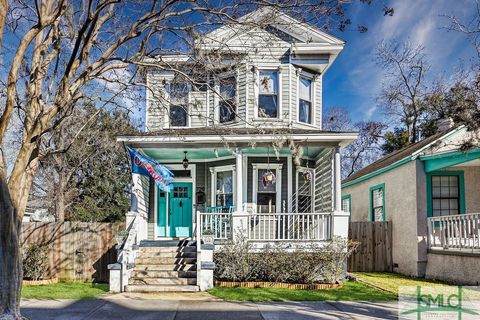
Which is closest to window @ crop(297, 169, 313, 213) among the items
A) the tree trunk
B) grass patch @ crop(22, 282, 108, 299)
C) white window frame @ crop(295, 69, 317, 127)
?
white window frame @ crop(295, 69, 317, 127)

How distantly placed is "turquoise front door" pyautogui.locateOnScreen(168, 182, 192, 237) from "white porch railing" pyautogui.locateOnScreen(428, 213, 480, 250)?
750 cm

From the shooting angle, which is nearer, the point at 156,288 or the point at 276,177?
the point at 156,288

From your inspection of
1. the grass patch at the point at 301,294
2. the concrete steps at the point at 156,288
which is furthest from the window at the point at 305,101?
the concrete steps at the point at 156,288

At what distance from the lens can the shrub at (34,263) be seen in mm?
11125

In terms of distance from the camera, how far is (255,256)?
1067cm

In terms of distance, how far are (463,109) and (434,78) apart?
815 inches

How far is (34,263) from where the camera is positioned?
1116 centimetres

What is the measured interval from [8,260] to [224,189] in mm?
8536

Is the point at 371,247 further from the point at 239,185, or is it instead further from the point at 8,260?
the point at 8,260

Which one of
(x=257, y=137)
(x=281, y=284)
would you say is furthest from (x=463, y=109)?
(x=281, y=284)

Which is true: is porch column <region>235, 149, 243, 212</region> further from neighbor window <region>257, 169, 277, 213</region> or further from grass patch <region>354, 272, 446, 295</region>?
grass patch <region>354, 272, 446, 295</region>

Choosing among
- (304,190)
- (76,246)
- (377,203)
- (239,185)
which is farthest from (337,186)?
(76,246)

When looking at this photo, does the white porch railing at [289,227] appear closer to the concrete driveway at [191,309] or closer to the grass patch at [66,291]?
the concrete driveway at [191,309]

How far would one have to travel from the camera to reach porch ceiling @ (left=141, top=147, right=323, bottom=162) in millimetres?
12297
